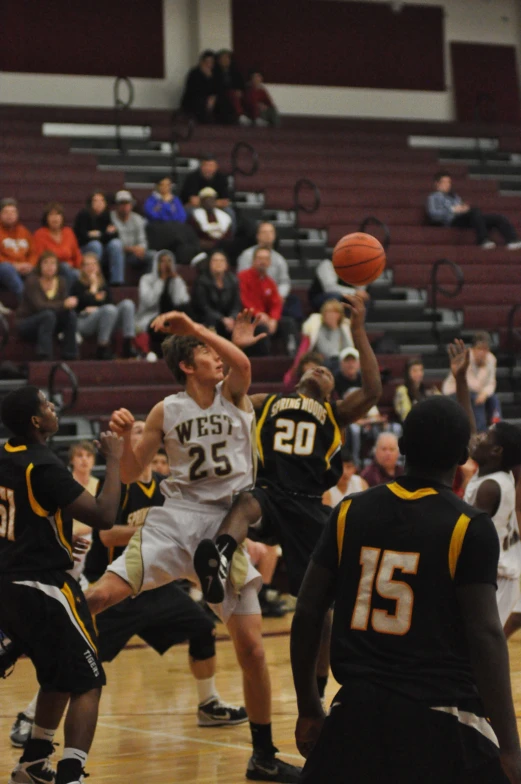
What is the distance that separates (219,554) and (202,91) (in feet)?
46.7

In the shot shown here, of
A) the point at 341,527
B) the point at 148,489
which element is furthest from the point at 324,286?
the point at 341,527

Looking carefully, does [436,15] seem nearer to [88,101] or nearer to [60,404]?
[88,101]

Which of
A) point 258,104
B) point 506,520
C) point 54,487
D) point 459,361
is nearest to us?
point 54,487

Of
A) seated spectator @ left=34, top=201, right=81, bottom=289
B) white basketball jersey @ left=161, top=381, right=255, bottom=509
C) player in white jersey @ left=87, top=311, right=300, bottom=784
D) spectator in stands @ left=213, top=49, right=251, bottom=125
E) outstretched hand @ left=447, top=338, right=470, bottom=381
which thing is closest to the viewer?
player in white jersey @ left=87, top=311, right=300, bottom=784

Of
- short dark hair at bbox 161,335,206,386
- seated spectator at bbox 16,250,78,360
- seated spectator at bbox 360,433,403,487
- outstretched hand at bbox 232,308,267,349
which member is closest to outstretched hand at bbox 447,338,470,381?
outstretched hand at bbox 232,308,267,349

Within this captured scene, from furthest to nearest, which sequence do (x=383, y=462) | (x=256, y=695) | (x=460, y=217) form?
(x=460, y=217), (x=383, y=462), (x=256, y=695)

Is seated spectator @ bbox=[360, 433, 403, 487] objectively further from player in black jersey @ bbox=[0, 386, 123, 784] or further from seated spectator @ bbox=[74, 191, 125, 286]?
player in black jersey @ bbox=[0, 386, 123, 784]

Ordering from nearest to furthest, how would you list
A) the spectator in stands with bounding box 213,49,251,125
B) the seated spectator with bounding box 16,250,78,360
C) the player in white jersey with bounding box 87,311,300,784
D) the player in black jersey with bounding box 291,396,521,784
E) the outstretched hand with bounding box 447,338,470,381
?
1. the player in black jersey with bounding box 291,396,521,784
2. the player in white jersey with bounding box 87,311,300,784
3. the outstretched hand with bounding box 447,338,470,381
4. the seated spectator with bounding box 16,250,78,360
5. the spectator in stands with bounding box 213,49,251,125

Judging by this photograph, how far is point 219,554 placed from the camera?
5684 millimetres

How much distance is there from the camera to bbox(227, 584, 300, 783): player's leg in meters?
5.61

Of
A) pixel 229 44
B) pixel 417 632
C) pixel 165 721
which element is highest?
pixel 229 44

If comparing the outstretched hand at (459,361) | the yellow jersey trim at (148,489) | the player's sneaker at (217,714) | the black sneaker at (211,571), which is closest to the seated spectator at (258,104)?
the yellow jersey trim at (148,489)

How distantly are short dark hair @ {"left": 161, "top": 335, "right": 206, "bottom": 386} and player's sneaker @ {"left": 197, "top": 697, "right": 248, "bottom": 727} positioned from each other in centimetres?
185

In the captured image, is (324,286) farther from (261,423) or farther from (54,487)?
(54,487)
